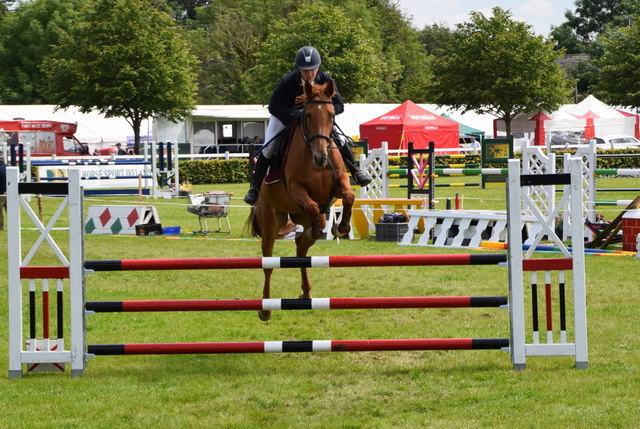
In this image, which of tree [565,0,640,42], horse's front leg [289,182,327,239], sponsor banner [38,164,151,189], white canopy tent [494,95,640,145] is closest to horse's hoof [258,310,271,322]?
horse's front leg [289,182,327,239]

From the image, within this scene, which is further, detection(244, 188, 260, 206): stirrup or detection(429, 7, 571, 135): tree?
detection(429, 7, 571, 135): tree

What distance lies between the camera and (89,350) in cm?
650

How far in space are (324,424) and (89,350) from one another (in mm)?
2036

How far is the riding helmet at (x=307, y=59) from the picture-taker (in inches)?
314

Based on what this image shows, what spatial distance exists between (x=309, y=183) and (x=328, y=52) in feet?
128

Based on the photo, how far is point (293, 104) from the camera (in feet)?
27.6

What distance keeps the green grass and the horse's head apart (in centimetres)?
158

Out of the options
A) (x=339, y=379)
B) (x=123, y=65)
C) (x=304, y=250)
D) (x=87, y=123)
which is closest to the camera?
(x=339, y=379)

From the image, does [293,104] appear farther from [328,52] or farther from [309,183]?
[328,52]

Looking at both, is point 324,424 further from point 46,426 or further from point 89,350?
point 89,350

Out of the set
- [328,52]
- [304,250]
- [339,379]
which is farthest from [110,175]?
[339,379]

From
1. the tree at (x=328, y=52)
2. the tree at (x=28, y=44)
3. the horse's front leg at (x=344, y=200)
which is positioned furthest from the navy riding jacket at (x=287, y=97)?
the tree at (x=28, y=44)

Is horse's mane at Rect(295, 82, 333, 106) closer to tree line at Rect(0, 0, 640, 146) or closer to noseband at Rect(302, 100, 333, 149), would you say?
noseband at Rect(302, 100, 333, 149)

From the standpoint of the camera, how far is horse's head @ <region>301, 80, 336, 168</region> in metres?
7.48
